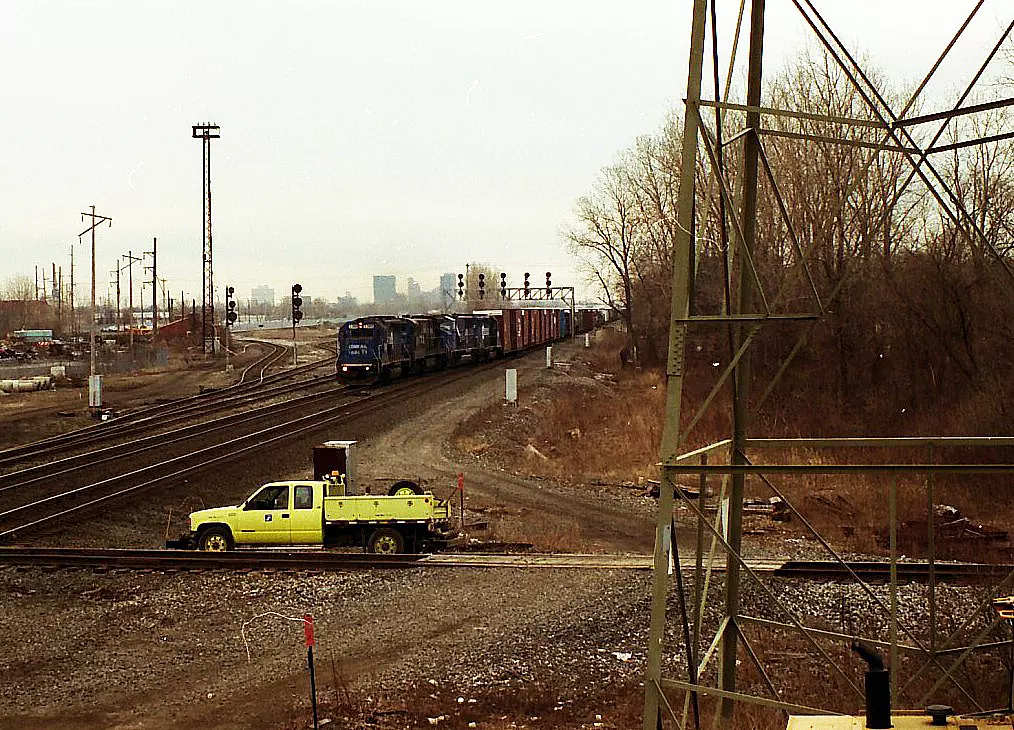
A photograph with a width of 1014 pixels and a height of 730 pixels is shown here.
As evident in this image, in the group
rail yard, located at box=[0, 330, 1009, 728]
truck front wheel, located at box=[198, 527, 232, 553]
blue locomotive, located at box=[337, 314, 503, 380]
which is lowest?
rail yard, located at box=[0, 330, 1009, 728]

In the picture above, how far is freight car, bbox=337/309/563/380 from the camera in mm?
50094

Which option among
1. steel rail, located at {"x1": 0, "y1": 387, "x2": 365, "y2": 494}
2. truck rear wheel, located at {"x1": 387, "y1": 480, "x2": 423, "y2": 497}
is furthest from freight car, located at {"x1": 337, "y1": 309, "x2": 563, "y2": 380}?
truck rear wheel, located at {"x1": 387, "y1": 480, "x2": 423, "y2": 497}

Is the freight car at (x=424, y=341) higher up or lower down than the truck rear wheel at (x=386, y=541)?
higher up

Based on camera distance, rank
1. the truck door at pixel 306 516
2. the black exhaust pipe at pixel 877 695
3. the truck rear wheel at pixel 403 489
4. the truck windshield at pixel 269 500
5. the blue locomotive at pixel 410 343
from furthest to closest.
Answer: the blue locomotive at pixel 410 343, the truck rear wheel at pixel 403 489, the truck windshield at pixel 269 500, the truck door at pixel 306 516, the black exhaust pipe at pixel 877 695

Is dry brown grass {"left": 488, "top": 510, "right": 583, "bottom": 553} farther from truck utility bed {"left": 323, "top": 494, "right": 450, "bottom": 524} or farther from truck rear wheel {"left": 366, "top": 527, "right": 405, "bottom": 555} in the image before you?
truck rear wheel {"left": 366, "top": 527, "right": 405, "bottom": 555}

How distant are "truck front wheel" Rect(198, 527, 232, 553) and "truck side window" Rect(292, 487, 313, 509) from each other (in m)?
1.49

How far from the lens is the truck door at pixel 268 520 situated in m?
20.8

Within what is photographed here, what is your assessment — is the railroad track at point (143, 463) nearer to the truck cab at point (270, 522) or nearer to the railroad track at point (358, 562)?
the railroad track at point (358, 562)

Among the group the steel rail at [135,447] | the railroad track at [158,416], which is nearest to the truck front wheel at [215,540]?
the steel rail at [135,447]

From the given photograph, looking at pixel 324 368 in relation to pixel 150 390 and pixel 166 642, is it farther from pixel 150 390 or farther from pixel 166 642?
pixel 166 642

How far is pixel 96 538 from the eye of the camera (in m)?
22.9

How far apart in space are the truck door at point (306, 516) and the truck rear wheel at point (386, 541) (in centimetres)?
104

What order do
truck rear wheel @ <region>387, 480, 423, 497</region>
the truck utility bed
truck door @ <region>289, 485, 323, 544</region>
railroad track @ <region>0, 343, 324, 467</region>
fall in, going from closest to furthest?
the truck utility bed < truck door @ <region>289, 485, 323, 544</region> < truck rear wheel @ <region>387, 480, 423, 497</region> < railroad track @ <region>0, 343, 324, 467</region>

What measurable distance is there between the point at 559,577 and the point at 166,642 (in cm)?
675
